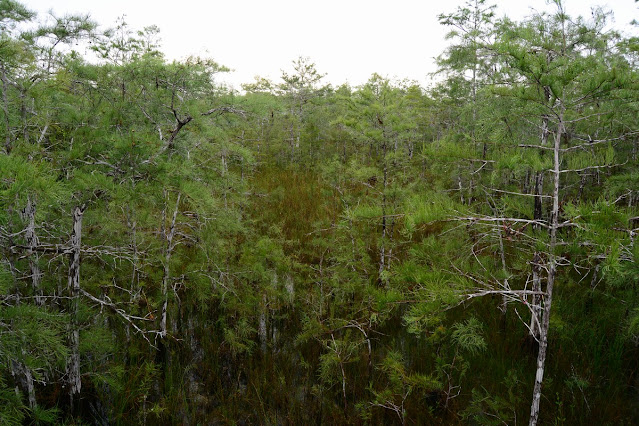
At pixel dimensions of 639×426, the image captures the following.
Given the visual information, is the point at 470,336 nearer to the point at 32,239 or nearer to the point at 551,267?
the point at 551,267

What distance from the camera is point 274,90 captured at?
22453mm

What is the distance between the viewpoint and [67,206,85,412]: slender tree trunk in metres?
3.57

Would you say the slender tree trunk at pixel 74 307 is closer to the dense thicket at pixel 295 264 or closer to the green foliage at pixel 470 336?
the dense thicket at pixel 295 264

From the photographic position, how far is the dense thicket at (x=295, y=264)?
2773 mm

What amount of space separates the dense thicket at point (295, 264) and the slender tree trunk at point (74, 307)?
0.12 feet

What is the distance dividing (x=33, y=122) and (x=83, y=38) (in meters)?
1.08

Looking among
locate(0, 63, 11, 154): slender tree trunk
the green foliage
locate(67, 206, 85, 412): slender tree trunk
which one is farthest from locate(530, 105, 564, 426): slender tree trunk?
locate(0, 63, 11, 154): slender tree trunk

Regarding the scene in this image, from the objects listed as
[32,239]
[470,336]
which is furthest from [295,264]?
[32,239]

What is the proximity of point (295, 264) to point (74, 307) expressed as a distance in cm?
341

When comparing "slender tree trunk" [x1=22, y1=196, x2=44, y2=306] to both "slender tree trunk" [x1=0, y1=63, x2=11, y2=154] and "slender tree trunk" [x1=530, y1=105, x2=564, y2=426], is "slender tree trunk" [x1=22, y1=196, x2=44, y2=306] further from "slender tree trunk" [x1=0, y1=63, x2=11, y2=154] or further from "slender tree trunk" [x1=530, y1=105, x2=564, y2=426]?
"slender tree trunk" [x1=530, y1=105, x2=564, y2=426]

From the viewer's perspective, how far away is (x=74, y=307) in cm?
369

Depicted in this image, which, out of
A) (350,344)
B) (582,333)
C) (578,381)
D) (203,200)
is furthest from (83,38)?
(582,333)

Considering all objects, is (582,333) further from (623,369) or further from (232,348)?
(232,348)

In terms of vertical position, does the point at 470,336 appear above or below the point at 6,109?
below
